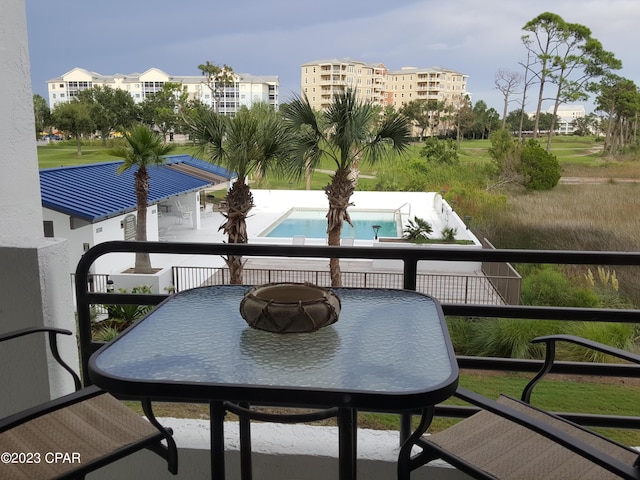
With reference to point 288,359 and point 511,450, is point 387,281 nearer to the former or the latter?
point 511,450

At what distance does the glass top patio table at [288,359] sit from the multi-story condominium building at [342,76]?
33.9 metres

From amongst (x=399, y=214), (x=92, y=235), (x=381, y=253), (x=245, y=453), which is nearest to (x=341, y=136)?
(x=92, y=235)

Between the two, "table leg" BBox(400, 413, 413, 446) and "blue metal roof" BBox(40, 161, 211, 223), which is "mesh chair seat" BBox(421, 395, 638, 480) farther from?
"blue metal roof" BBox(40, 161, 211, 223)

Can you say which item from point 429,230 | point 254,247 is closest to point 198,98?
point 429,230

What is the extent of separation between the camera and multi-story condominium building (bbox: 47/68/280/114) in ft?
106

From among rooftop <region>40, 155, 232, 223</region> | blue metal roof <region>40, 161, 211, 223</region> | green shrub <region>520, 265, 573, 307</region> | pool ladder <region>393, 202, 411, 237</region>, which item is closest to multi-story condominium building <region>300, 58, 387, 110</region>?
pool ladder <region>393, 202, 411, 237</region>

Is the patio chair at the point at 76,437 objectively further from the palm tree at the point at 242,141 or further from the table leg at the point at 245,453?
the palm tree at the point at 242,141

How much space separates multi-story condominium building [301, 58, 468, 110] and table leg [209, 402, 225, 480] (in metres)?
34.0

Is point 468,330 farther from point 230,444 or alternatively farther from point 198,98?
point 198,98

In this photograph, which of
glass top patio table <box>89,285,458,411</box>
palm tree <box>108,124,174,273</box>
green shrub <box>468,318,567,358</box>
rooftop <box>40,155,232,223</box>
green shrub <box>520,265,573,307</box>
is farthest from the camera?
palm tree <box>108,124,174,273</box>

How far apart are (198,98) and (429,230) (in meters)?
22.5

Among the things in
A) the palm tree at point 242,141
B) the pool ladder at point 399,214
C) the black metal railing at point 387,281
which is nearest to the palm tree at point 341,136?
the palm tree at point 242,141

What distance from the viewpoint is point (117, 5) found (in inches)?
2515

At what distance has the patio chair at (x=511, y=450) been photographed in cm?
97
